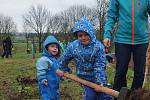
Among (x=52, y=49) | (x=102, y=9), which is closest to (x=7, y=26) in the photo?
(x=102, y=9)

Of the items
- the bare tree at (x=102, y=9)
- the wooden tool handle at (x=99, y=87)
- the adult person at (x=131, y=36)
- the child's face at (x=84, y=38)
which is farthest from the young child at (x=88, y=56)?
the bare tree at (x=102, y=9)

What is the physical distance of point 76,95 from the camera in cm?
859

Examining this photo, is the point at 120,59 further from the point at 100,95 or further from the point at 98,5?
the point at 98,5

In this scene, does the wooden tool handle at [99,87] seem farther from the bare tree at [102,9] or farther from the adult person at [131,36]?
the bare tree at [102,9]

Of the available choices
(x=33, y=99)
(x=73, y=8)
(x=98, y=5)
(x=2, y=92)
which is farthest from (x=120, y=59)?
(x=73, y=8)

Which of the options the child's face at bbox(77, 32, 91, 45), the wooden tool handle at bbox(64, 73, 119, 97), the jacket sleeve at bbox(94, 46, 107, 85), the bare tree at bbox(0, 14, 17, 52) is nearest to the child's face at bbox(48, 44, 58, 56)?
the wooden tool handle at bbox(64, 73, 119, 97)

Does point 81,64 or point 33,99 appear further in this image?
point 33,99

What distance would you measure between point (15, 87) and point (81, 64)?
15.3ft

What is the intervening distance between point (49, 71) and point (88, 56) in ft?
3.30

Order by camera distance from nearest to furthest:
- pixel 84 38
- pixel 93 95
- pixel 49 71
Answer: pixel 84 38 → pixel 93 95 → pixel 49 71

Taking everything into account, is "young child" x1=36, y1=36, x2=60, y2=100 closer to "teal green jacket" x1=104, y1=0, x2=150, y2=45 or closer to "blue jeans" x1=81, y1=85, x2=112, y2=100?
"blue jeans" x1=81, y1=85, x2=112, y2=100

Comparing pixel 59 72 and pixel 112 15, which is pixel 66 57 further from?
pixel 112 15

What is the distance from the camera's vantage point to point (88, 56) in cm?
555

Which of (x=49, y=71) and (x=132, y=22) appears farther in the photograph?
(x=49, y=71)
